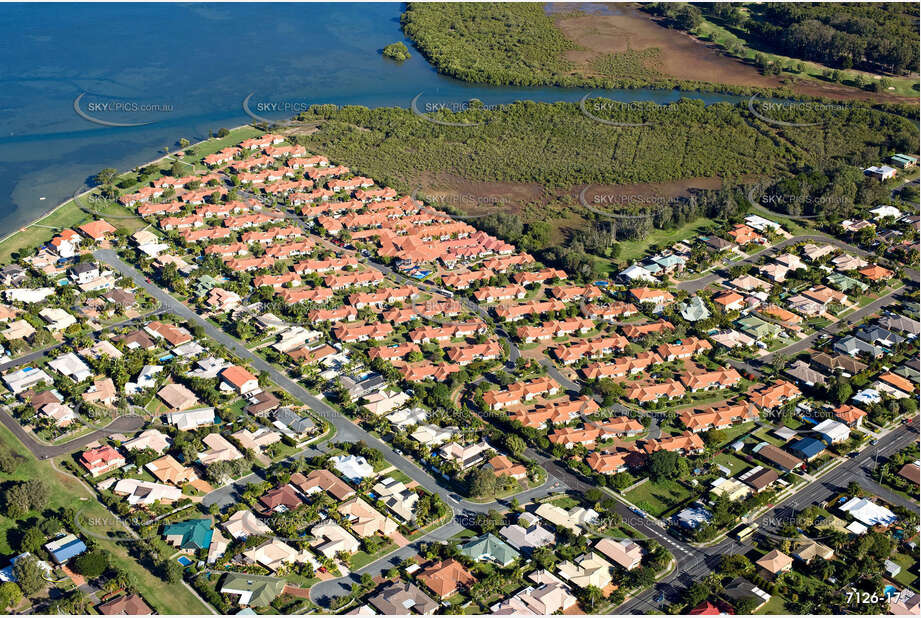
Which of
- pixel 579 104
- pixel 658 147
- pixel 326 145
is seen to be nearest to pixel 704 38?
pixel 579 104

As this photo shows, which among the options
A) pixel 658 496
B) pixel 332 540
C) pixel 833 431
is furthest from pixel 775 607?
pixel 332 540

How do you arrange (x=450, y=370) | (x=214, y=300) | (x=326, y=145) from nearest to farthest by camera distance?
(x=450, y=370) → (x=214, y=300) → (x=326, y=145)

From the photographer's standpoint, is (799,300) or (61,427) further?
(799,300)

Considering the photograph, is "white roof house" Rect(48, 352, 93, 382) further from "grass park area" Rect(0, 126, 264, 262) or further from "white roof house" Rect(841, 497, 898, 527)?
"white roof house" Rect(841, 497, 898, 527)

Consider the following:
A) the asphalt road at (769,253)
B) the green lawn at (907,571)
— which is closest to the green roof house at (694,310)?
the asphalt road at (769,253)

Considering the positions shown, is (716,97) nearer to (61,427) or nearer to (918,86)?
(918,86)

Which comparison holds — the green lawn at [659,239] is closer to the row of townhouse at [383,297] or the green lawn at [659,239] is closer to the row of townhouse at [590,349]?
the row of townhouse at [590,349]

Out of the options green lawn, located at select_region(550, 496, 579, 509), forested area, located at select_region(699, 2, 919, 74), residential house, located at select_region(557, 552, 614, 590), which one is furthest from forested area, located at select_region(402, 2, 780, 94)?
residential house, located at select_region(557, 552, 614, 590)
